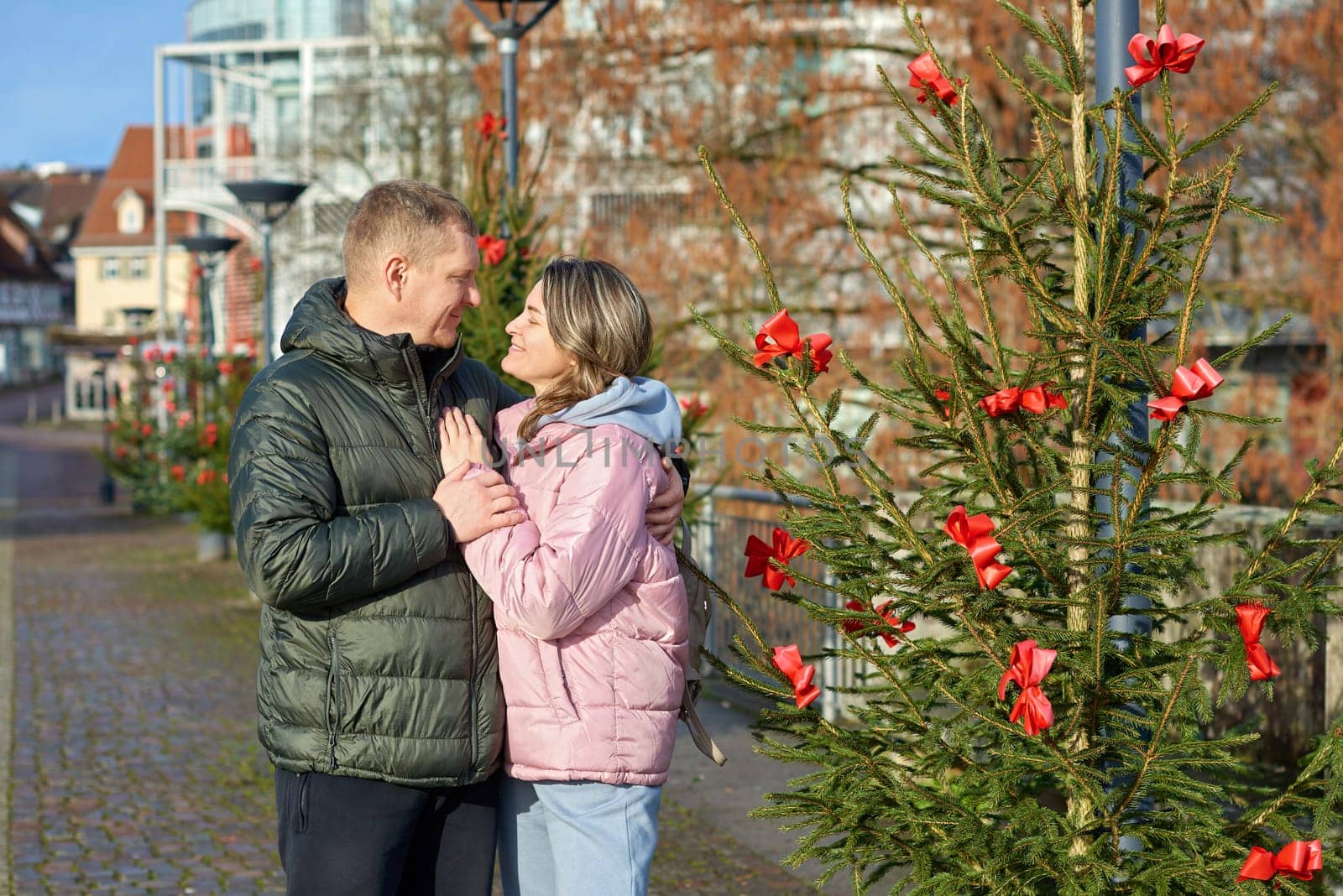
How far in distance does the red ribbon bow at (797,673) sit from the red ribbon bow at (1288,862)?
849mm

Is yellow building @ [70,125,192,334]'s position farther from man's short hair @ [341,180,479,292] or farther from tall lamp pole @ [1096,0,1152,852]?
man's short hair @ [341,180,479,292]

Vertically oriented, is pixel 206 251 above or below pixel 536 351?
above

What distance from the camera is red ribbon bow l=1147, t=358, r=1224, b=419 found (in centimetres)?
279

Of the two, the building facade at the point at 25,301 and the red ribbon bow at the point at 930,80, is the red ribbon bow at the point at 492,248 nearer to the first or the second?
the red ribbon bow at the point at 930,80

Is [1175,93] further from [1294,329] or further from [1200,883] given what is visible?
[1200,883]

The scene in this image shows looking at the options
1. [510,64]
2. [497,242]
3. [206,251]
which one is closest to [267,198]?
[206,251]

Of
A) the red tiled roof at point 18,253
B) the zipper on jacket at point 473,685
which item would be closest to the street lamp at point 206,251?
the zipper on jacket at point 473,685

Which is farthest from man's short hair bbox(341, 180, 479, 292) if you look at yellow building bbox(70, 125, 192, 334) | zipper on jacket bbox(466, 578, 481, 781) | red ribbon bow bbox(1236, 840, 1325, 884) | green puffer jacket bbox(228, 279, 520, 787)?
yellow building bbox(70, 125, 192, 334)

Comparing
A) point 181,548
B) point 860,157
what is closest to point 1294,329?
point 860,157

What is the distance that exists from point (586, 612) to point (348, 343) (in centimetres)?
66

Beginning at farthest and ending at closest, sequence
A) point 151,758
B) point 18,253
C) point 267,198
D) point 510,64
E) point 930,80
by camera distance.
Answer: point 18,253 → point 267,198 → point 510,64 → point 151,758 → point 930,80

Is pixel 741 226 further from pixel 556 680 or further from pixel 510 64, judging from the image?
pixel 510 64

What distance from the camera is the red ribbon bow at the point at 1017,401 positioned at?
10.6 feet

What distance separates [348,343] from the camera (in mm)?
2979
